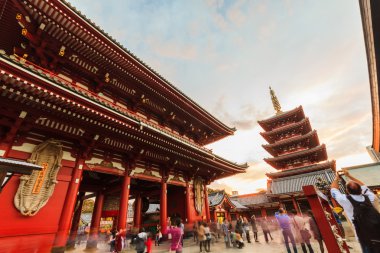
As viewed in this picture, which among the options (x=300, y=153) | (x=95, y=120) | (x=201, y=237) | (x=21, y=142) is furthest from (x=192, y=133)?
(x=300, y=153)

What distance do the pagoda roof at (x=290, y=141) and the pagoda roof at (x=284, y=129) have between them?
1.66 meters

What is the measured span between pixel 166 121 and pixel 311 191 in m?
10.1

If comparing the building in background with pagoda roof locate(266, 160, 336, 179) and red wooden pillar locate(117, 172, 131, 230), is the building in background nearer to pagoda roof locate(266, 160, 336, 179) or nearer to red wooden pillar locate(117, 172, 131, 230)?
red wooden pillar locate(117, 172, 131, 230)

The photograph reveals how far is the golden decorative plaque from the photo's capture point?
18.1 feet

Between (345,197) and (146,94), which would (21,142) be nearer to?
(146,94)

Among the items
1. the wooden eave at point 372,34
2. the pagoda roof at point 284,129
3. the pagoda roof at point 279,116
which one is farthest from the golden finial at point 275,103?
the wooden eave at point 372,34

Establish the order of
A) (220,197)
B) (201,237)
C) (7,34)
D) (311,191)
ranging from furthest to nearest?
(220,197), (201,237), (7,34), (311,191)

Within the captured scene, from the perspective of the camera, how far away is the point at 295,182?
76.4 ft

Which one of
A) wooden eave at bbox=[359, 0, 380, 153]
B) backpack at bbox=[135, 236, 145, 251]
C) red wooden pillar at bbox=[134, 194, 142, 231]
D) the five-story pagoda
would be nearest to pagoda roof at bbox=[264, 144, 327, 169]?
the five-story pagoda

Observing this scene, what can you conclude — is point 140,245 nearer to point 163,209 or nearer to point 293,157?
point 163,209

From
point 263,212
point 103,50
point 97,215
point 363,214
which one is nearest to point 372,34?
point 363,214

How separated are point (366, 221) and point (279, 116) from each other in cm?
2994

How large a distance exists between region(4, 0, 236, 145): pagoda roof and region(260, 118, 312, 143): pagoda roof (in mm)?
20103

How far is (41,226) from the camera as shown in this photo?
5703 millimetres
